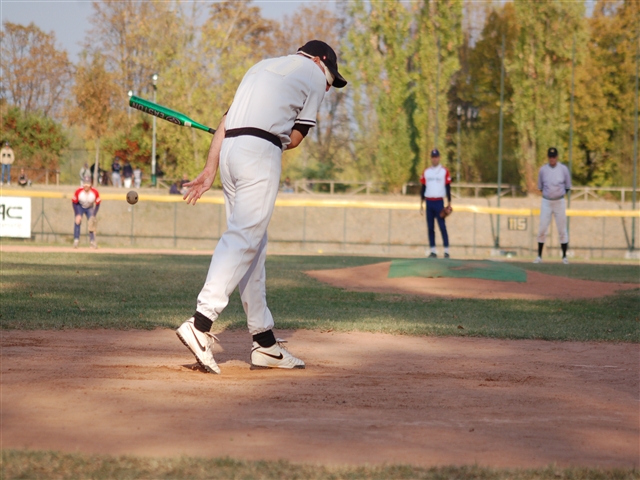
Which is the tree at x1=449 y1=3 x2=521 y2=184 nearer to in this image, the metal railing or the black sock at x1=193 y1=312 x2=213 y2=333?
the metal railing

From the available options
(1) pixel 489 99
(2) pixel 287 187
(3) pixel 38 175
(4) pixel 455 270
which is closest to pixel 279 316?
(4) pixel 455 270

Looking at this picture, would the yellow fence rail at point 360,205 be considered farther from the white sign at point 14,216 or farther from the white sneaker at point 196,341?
the white sneaker at point 196,341

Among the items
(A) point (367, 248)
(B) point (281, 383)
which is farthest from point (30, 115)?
(B) point (281, 383)

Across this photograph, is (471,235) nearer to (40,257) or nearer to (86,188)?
(86,188)

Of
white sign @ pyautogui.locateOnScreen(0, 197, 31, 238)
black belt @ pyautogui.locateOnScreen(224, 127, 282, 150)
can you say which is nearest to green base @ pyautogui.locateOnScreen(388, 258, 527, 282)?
black belt @ pyautogui.locateOnScreen(224, 127, 282, 150)

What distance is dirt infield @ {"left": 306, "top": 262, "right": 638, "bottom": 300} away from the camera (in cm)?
1288

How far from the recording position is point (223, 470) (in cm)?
322

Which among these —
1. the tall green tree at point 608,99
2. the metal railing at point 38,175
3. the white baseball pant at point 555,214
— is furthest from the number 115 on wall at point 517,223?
the metal railing at point 38,175

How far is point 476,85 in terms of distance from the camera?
51469 mm

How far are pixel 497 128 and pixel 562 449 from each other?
4537 centimetres

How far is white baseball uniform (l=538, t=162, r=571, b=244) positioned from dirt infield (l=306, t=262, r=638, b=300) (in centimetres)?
513

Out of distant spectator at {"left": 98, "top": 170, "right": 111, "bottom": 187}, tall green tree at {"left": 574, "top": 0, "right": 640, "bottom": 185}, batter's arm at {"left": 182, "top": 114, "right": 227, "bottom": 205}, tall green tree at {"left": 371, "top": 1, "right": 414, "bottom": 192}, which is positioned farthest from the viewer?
tall green tree at {"left": 574, "top": 0, "right": 640, "bottom": 185}

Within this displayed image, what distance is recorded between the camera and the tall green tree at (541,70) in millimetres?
41719

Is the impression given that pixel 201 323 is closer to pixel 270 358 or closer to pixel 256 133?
pixel 270 358
